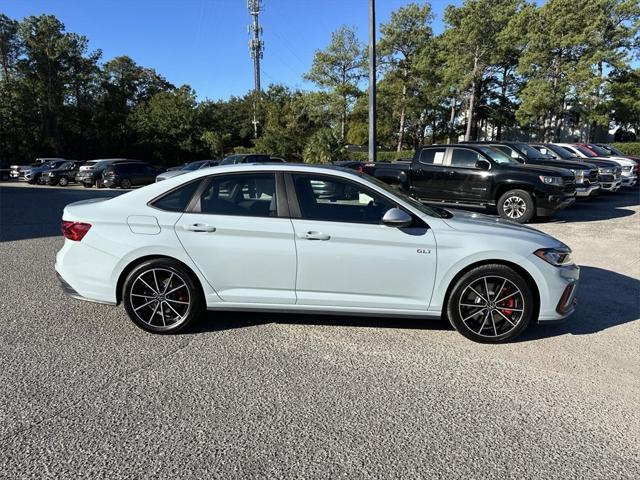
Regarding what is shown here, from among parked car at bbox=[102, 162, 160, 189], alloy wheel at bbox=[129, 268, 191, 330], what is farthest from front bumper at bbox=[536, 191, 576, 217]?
parked car at bbox=[102, 162, 160, 189]

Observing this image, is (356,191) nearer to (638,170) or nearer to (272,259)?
(272,259)

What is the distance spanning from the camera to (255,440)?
9.00 feet

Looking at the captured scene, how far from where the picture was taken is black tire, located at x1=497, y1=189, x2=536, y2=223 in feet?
34.2

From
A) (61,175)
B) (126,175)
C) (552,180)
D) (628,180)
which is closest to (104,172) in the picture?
(126,175)

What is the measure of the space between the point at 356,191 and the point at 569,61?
37.8 m

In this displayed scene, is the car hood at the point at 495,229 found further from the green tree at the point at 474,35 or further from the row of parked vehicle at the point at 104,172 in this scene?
the green tree at the point at 474,35

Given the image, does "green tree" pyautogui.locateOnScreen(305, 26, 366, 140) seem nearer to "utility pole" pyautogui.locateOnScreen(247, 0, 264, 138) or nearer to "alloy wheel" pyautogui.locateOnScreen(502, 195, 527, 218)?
"utility pole" pyautogui.locateOnScreen(247, 0, 264, 138)

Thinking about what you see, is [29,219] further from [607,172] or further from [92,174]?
[607,172]

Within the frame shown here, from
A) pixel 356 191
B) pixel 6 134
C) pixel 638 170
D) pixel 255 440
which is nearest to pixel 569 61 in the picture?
pixel 638 170

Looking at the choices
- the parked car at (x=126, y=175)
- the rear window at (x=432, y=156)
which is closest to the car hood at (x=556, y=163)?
the rear window at (x=432, y=156)

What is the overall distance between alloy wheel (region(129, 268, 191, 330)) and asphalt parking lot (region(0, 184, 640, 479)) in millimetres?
231

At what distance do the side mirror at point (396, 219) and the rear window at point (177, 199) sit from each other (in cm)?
179

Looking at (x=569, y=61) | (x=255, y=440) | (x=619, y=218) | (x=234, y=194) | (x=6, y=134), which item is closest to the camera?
(x=255, y=440)

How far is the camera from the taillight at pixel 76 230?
421 cm
